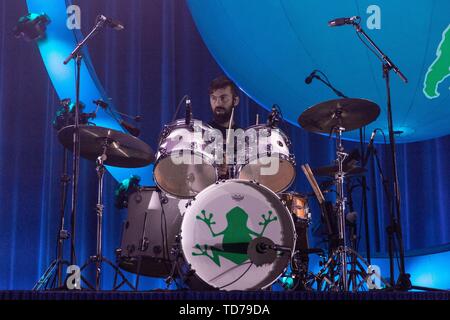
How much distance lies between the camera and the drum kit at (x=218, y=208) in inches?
121

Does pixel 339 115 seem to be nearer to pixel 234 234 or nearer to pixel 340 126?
pixel 340 126

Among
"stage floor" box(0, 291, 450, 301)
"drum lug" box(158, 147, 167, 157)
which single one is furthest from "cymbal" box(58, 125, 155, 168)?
"stage floor" box(0, 291, 450, 301)

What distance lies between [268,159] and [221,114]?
2.17 ft

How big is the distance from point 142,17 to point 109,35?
316 millimetres

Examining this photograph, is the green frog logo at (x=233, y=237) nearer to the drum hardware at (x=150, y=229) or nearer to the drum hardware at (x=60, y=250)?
the drum hardware at (x=150, y=229)

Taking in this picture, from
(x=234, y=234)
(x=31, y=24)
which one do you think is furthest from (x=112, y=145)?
(x=234, y=234)

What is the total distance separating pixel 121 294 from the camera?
1.98 metres

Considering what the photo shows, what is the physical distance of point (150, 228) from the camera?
12.2 ft

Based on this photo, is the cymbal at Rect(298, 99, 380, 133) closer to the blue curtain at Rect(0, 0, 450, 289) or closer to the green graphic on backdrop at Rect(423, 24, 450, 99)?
the green graphic on backdrop at Rect(423, 24, 450, 99)

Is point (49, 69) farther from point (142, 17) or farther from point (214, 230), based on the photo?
point (214, 230)

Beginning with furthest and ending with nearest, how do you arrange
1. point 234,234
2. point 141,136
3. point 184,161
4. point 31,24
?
point 141,136 < point 31,24 < point 184,161 < point 234,234

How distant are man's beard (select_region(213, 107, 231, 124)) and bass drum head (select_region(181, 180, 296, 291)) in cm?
96

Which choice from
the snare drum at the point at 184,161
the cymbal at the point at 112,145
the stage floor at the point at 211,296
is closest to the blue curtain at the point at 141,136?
the cymbal at the point at 112,145
